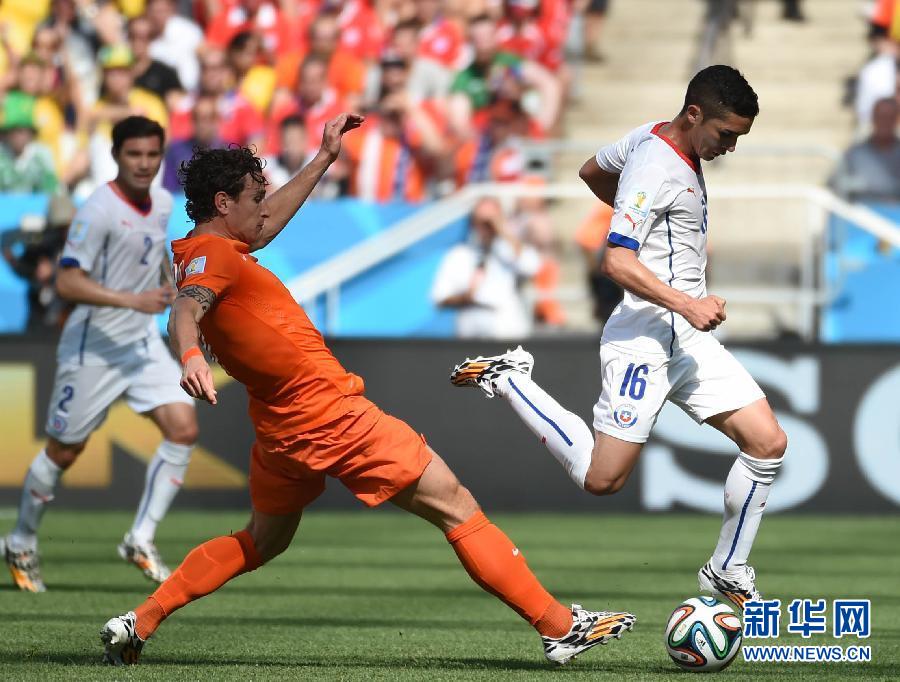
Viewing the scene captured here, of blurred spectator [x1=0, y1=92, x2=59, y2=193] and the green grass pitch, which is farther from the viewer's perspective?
blurred spectator [x1=0, y1=92, x2=59, y2=193]

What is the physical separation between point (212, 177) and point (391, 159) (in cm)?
969

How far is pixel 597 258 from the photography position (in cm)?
1415

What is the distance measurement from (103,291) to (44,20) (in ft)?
36.2

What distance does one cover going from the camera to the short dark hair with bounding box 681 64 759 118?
6.63 m

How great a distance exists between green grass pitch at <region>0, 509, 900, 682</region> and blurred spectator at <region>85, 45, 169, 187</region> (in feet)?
14.9

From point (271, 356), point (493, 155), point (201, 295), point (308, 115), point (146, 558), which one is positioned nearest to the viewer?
point (201, 295)

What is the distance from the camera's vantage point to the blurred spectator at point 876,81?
16.8 m

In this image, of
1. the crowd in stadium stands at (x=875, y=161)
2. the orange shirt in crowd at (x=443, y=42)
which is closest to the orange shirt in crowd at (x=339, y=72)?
the orange shirt in crowd at (x=443, y=42)

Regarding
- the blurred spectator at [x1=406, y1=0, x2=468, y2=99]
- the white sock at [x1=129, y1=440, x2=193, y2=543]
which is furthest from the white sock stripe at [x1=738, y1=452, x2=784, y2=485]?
the blurred spectator at [x1=406, y1=0, x2=468, y2=99]

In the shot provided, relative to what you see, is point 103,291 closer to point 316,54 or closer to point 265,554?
point 265,554

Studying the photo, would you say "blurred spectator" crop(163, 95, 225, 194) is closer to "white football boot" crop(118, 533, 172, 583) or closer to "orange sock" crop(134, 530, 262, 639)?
Answer: "white football boot" crop(118, 533, 172, 583)

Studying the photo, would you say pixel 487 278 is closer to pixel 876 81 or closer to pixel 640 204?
pixel 876 81

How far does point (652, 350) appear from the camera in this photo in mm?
6980

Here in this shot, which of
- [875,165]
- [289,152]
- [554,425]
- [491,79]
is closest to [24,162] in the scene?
[289,152]
